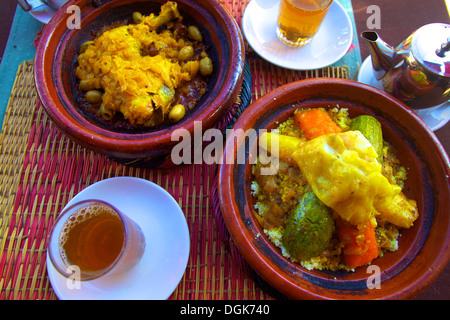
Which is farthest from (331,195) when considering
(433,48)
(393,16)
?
(393,16)

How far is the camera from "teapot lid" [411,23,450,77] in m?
1.35

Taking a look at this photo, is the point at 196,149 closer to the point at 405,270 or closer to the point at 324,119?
the point at 324,119

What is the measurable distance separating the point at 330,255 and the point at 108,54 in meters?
1.40

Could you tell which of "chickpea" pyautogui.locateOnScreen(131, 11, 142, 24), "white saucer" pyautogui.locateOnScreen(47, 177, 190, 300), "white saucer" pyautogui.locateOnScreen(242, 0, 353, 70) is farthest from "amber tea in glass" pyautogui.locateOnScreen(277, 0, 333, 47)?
"white saucer" pyautogui.locateOnScreen(47, 177, 190, 300)

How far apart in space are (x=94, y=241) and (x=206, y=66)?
0.98 meters

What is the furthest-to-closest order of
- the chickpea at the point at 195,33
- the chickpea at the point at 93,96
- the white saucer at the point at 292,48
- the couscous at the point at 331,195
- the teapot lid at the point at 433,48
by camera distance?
the white saucer at the point at 292,48, the chickpea at the point at 195,33, the chickpea at the point at 93,96, the teapot lid at the point at 433,48, the couscous at the point at 331,195

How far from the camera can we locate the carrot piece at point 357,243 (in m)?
1.16

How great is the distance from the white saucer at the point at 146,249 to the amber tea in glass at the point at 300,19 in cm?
119

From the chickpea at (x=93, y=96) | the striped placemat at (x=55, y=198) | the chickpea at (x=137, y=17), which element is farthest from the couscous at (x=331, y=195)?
the chickpea at (x=137, y=17)

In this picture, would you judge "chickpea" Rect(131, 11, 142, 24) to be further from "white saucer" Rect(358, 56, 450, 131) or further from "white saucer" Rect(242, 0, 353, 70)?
"white saucer" Rect(358, 56, 450, 131)

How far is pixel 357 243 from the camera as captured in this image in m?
1.17

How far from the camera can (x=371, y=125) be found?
52.2 inches

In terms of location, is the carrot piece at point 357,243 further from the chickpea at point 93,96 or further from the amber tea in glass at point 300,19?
the chickpea at point 93,96

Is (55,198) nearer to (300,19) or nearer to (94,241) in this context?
(94,241)
